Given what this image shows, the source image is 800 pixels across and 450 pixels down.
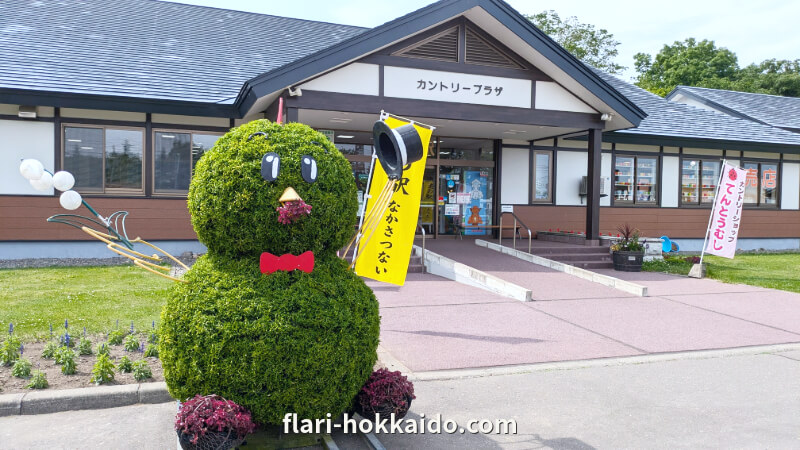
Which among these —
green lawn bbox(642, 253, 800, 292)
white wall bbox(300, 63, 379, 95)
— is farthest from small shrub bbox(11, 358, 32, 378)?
green lawn bbox(642, 253, 800, 292)

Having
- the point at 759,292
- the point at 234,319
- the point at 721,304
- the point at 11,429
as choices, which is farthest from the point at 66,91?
the point at 759,292

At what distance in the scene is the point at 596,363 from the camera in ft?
19.1

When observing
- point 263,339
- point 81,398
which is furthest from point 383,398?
point 81,398

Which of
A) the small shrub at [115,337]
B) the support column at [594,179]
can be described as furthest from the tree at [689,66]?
the small shrub at [115,337]

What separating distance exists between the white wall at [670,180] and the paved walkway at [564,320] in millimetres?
6680

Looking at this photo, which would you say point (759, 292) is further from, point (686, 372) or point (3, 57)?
point (3, 57)

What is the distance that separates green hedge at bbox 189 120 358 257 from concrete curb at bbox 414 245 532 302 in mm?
5920

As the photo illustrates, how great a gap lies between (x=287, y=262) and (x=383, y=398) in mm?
1106

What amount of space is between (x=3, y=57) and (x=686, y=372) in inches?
542

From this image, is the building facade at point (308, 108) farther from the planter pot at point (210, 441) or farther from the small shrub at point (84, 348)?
the planter pot at point (210, 441)

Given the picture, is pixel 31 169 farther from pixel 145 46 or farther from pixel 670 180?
pixel 670 180

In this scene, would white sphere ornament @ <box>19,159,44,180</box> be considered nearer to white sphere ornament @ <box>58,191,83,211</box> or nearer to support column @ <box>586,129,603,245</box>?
white sphere ornament @ <box>58,191,83,211</box>

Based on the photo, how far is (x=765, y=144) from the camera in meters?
17.7

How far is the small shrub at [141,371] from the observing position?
470 cm
